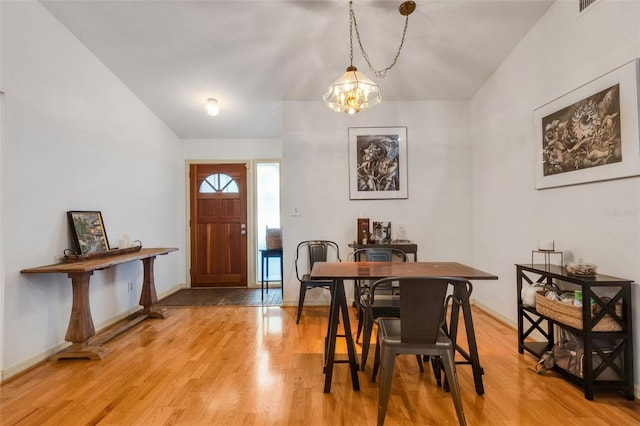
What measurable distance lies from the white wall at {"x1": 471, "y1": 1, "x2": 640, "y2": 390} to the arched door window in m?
3.59

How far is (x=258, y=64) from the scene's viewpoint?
10.1 ft

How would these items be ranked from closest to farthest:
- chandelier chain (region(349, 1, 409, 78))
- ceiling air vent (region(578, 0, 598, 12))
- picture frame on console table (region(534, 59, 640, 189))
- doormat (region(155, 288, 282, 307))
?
1. picture frame on console table (region(534, 59, 640, 189))
2. ceiling air vent (region(578, 0, 598, 12))
3. chandelier chain (region(349, 1, 409, 78))
4. doormat (region(155, 288, 282, 307))

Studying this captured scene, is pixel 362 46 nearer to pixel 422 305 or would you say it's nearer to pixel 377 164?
pixel 377 164

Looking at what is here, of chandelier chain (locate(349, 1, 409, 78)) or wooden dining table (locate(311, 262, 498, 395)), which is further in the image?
chandelier chain (locate(349, 1, 409, 78))

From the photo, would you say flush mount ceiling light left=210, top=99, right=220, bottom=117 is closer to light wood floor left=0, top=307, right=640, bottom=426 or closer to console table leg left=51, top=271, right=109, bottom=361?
console table leg left=51, top=271, right=109, bottom=361

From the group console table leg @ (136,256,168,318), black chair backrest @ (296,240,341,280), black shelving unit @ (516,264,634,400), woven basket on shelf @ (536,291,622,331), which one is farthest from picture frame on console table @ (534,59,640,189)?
console table leg @ (136,256,168,318)

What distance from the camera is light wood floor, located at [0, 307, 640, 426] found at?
164cm

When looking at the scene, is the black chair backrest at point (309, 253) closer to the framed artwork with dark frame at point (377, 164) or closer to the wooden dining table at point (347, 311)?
the framed artwork with dark frame at point (377, 164)

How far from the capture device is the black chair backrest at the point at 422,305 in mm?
1482

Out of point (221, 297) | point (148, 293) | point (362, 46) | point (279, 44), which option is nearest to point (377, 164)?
point (362, 46)

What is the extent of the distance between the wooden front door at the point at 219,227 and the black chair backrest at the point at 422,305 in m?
3.65

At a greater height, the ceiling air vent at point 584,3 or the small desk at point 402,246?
the ceiling air vent at point 584,3

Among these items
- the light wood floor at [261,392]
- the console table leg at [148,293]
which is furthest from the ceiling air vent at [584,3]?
the console table leg at [148,293]

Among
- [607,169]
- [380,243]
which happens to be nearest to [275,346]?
[380,243]
